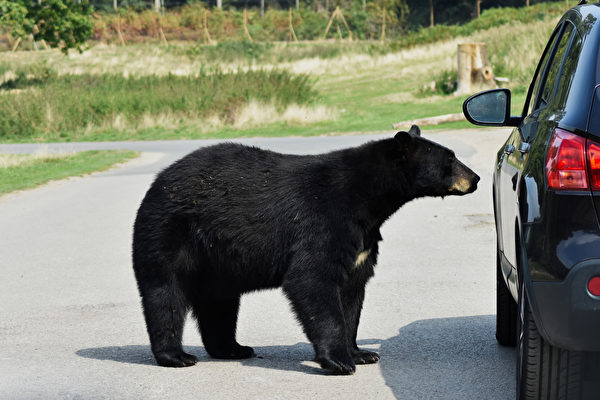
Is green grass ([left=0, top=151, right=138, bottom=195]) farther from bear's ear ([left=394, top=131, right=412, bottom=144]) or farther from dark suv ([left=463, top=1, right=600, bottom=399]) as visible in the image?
dark suv ([left=463, top=1, right=600, bottom=399])

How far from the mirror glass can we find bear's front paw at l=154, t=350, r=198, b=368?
7.29ft

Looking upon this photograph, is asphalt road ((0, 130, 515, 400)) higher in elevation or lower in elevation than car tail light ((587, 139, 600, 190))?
lower

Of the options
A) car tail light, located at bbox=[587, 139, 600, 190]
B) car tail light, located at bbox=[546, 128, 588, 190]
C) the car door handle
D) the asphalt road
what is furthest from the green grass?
car tail light, located at bbox=[587, 139, 600, 190]

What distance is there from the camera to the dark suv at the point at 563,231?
12.6 feet

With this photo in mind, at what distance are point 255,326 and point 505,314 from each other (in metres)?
1.91

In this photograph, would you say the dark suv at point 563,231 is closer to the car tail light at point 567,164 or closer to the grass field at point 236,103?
the car tail light at point 567,164

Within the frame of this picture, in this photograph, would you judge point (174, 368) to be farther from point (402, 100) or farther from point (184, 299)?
point (402, 100)

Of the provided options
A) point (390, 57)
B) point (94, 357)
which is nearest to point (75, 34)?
point (390, 57)

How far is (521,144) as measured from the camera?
5008mm

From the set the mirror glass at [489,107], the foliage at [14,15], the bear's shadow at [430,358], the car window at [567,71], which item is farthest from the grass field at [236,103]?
the car window at [567,71]

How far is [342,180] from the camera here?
19.8ft

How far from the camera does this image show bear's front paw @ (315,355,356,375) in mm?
5734

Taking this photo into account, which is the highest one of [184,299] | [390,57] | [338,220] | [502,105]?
[502,105]

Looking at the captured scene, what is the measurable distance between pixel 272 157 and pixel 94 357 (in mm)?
1681
